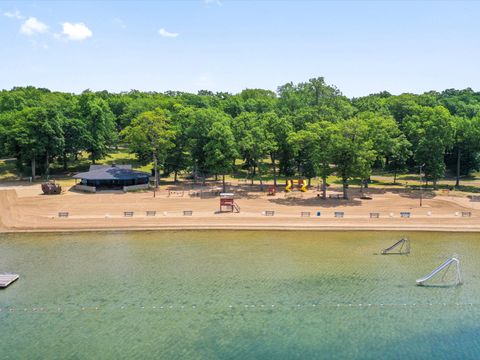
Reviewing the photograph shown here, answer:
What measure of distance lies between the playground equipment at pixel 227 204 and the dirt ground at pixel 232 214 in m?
1.11

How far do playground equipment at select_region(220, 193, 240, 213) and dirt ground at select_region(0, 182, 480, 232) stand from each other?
111cm

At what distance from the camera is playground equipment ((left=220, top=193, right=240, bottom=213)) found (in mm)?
57219

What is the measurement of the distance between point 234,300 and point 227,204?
2600cm

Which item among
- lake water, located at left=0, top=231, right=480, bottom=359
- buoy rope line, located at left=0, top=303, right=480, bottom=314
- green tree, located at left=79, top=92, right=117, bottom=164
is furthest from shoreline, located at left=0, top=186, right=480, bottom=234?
green tree, located at left=79, top=92, right=117, bottom=164

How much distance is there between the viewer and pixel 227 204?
188ft

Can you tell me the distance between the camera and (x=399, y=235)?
1923 inches

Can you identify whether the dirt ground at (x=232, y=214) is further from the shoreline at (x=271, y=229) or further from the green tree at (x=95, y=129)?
the green tree at (x=95, y=129)

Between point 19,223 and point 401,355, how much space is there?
1782 inches

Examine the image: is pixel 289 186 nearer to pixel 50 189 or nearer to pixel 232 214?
pixel 232 214

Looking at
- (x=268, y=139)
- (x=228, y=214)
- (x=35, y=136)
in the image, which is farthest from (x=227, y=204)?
A: (x=35, y=136)

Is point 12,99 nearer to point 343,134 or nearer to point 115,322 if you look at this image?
point 343,134

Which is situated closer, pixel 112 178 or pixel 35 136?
pixel 112 178

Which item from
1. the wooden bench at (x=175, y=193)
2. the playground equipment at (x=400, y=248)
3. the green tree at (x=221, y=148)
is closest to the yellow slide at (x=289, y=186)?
the green tree at (x=221, y=148)

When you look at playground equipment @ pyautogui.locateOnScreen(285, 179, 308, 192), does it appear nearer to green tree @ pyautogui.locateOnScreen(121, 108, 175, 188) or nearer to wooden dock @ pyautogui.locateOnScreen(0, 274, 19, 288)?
green tree @ pyautogui.locateOnScreen(121, 108, 175, 188)
